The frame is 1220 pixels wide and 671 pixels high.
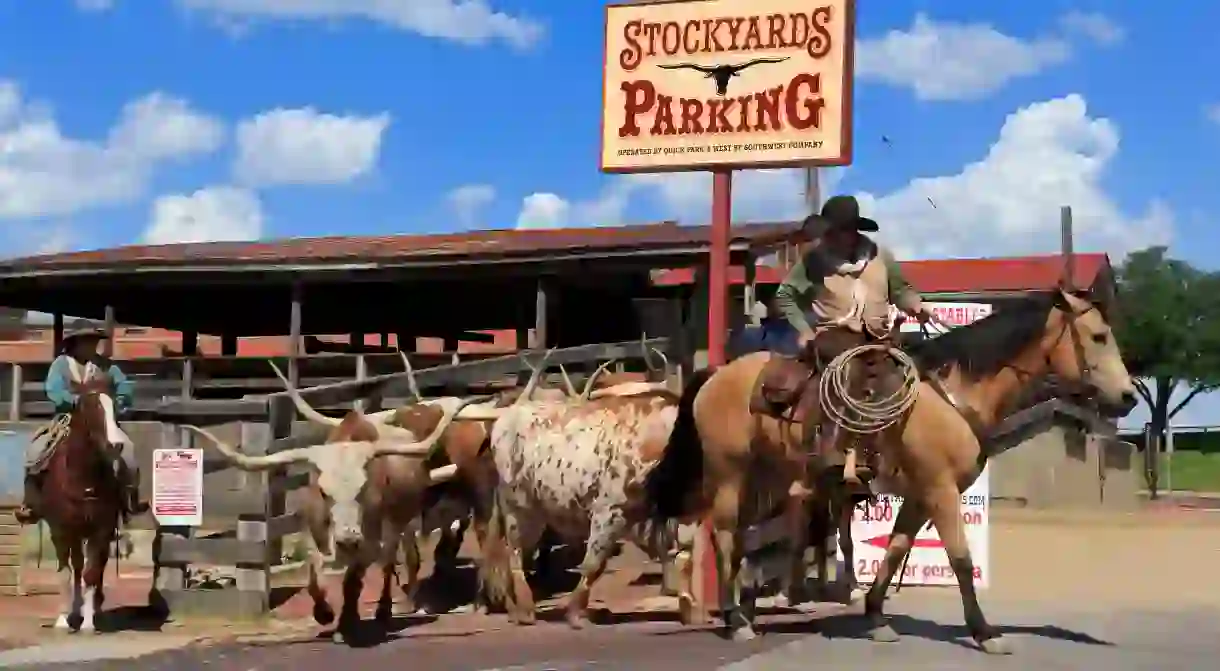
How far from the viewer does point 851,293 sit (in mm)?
8484

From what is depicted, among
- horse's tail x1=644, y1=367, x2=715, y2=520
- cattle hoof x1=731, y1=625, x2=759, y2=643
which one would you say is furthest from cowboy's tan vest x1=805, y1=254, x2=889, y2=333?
cattle hoof x1=731, y1=625, x2=759, y2=643

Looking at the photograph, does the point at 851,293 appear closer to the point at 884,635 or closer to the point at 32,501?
the point at 884,635

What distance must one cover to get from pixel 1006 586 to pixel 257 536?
6.93 meters

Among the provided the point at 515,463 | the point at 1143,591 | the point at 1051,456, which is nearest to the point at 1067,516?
the point at 1051,456

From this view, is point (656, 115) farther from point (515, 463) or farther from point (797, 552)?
point (797, 552)

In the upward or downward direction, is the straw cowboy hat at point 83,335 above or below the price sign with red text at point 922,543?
above

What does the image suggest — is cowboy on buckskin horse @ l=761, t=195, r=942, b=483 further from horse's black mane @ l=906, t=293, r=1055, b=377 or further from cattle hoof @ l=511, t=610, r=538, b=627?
cattle hoof @ l=511, t=610, r=538, b=627

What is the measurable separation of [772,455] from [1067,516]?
20.2 m

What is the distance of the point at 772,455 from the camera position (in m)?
8.52

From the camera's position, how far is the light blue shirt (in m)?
10.1

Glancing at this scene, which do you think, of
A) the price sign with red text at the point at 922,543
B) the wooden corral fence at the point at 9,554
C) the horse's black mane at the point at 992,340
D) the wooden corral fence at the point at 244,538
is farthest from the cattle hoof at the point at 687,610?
the wooden corral fence at the point at 9,554

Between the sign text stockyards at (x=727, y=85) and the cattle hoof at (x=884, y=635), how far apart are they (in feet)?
12.4

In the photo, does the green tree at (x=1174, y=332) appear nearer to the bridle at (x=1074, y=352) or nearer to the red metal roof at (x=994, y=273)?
the red metal roof at (x=994, y=273)

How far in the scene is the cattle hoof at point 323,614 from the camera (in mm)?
9266
